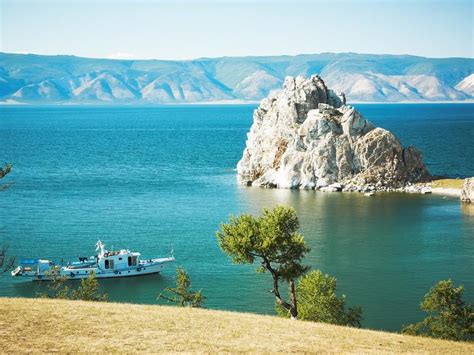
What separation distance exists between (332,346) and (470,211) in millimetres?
80133

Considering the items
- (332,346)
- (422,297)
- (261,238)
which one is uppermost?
(261,238)

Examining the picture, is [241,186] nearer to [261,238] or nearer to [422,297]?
[422,297]

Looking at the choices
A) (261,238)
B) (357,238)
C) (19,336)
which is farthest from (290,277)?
(357,238)

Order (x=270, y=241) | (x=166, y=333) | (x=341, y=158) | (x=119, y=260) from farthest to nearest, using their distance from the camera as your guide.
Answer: (x=341, y=158), (x=119, y=260), (x=270, y=241), (x=166, y=333)

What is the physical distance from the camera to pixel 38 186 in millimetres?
141750

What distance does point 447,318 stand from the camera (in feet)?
168

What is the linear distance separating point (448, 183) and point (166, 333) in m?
107

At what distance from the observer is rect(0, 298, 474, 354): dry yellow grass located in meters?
36.2

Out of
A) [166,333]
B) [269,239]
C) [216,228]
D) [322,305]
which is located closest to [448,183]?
[216,228]

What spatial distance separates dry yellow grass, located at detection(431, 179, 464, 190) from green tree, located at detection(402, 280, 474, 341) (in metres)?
83.3

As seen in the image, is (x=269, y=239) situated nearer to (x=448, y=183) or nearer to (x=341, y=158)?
(x=341, y=158)

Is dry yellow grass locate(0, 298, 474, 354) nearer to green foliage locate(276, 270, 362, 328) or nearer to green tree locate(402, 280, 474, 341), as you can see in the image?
green tree locate(402, 280, 474, 341)

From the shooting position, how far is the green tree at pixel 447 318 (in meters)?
50.7

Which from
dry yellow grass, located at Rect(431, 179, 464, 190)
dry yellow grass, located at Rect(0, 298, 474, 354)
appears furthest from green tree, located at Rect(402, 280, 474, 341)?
dry yellow grass, located at Rect(431, 179, 464, 190)
